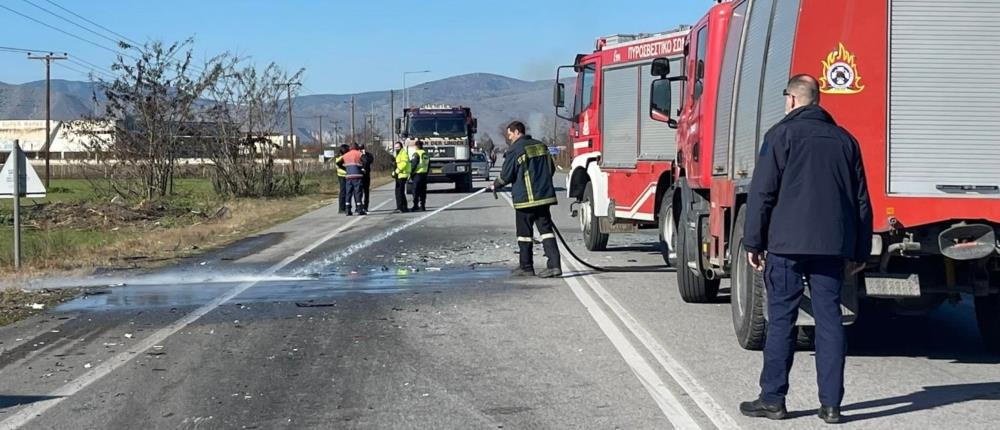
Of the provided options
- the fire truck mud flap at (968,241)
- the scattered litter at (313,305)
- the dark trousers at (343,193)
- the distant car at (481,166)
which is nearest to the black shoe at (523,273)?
the scattered litter at (313,305)

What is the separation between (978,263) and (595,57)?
9504 millimetres

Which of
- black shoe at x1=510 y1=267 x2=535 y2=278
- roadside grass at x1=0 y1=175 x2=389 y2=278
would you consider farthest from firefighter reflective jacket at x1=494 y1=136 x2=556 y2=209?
roadside grass at x1=0 y1=175 x2=389 y2=278

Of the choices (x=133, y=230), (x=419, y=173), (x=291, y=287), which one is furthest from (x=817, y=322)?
(x=419, y=173)

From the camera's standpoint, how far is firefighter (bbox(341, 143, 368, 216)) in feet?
85.1

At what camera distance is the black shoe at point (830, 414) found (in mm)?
5973

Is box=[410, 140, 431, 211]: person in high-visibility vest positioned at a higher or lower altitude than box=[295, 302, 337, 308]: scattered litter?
higher

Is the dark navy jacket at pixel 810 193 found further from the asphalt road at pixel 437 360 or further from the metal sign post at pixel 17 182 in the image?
the metal sign post at pixel 17 182

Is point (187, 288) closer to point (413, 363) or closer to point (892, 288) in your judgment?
point (413, 363)

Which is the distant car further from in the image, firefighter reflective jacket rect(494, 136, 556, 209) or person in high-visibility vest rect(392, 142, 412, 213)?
firefighter reflective jacket rect(494, 136, 556, 209)

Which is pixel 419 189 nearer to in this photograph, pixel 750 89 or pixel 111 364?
pixel 750 89

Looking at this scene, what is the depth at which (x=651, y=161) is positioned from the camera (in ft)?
48.1

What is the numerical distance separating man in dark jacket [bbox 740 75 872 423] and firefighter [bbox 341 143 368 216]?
20348 millimetres

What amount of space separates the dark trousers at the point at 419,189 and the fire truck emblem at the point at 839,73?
20678 mm

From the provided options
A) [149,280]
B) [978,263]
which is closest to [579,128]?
[149,280]
